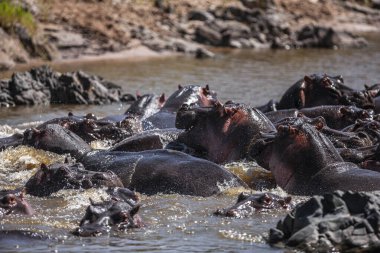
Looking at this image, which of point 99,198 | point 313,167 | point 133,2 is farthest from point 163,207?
point 133,2

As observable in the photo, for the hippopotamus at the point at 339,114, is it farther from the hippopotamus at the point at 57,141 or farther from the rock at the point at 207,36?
the rock at the point at 207,36

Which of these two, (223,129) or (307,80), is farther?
(307,80)

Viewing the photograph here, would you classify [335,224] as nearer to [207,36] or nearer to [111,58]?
[111,58]

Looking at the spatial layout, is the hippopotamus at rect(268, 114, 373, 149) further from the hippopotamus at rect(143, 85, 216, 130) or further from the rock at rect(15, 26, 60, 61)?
the rock at rect(15, 26, 60, 61)

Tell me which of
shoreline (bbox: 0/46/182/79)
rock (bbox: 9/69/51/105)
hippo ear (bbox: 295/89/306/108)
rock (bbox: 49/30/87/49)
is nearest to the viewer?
hippo ear (bbox: 295/89/306/108)

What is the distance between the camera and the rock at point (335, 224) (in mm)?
7569

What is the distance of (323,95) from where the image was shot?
14148 millimetres

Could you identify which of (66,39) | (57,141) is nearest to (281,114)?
(57,141)

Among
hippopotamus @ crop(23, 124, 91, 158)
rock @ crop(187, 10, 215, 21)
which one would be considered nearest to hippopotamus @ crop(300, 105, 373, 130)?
hippopotamus @ crop(23, 124, 91, 158)

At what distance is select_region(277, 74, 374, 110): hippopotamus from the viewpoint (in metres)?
14.1

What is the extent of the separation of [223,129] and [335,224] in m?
4.12

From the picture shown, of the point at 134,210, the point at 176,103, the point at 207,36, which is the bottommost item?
the point at 207,36

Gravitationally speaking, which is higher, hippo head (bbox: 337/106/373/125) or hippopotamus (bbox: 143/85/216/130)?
hippo head (bbox: 337/106/373/125)

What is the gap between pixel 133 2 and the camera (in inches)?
1268
